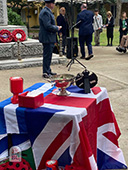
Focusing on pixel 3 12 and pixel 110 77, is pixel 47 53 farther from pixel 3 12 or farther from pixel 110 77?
pixel 3 12

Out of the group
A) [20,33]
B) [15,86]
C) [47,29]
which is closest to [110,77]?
[47,29]

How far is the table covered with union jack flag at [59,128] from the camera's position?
2.34 meters

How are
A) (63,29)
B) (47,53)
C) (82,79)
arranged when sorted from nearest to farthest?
(82,79) < (47,53) < (63,29)

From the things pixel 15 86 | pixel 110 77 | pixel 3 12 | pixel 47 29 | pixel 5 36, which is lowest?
pixel 110 77

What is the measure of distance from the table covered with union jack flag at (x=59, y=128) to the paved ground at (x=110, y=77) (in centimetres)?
86

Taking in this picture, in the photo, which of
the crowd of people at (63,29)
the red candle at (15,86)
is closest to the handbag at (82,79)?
the crowd of people at (63,29)

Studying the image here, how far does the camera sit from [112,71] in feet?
24.7

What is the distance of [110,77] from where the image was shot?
6.83 metres

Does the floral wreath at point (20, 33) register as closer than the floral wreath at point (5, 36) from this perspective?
No

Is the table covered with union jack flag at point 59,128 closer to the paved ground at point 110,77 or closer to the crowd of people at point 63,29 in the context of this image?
the crowd of people at point 63,29

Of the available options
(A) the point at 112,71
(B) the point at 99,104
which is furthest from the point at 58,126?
(A) the point at 112,71

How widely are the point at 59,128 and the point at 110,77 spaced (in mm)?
4641

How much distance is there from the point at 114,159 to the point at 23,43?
6.51m

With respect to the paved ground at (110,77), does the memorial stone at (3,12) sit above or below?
above
